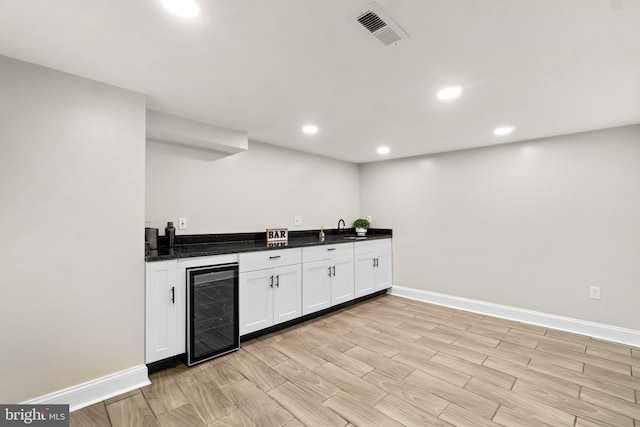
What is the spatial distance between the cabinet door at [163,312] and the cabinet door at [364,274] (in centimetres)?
232

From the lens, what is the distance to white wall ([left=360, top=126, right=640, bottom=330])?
2.94m

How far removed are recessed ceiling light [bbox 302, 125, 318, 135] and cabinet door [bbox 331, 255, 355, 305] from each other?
1620 millimetres

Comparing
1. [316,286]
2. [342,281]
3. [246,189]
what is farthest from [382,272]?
[246,189]

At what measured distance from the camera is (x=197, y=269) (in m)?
2.39

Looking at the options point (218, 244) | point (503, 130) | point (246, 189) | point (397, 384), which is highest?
point (503, 130)

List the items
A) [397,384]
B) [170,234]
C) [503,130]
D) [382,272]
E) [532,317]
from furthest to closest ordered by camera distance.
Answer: [382,272], [532,317], [503,130], [170,234], [397,384]

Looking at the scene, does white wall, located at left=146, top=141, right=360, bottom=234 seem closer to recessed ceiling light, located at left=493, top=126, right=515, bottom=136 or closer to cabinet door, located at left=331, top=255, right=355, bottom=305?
cabinet door, located at left=331, top=255, right=355, bottom=305

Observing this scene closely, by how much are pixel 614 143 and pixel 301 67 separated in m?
3.39

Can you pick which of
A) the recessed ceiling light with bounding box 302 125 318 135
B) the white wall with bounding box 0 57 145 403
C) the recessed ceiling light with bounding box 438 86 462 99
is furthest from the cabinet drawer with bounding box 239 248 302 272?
the recessed ceiling light with bounding box 438 86 462 99

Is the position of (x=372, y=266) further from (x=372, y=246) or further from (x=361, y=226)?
(x=361, y=226)

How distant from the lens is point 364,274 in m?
4.09

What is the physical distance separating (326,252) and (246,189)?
4.16ft

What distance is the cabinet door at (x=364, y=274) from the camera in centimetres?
398

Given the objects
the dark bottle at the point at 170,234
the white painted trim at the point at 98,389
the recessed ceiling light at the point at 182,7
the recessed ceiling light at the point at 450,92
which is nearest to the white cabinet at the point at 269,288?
the dark bottle at the point at 170,234
